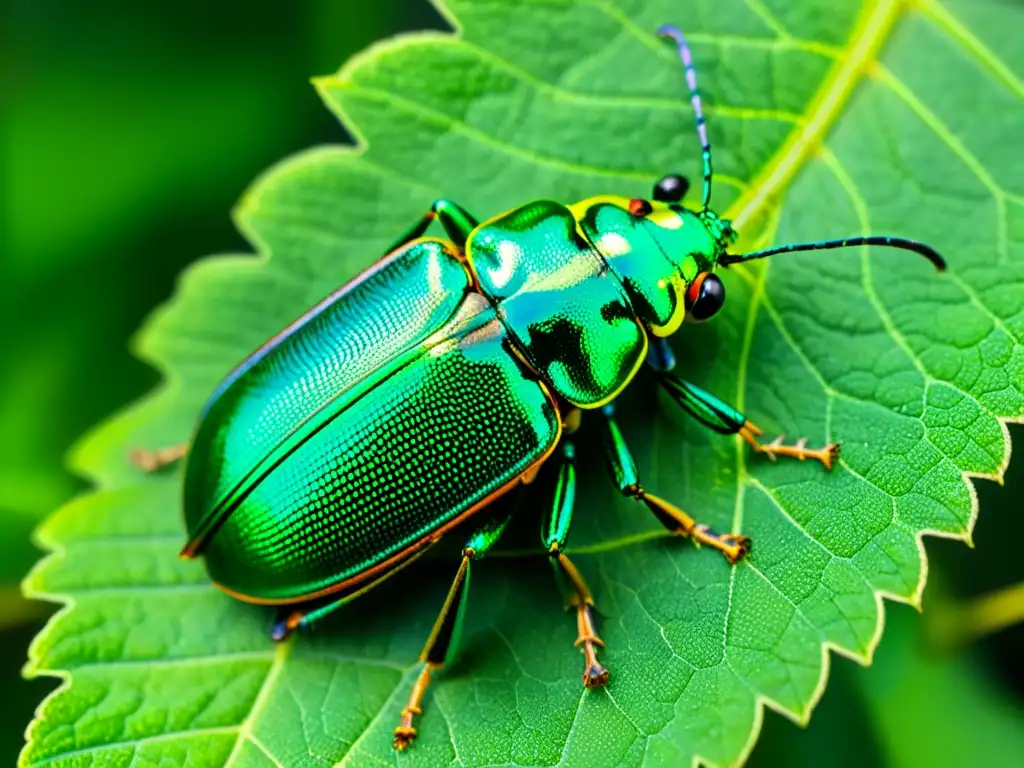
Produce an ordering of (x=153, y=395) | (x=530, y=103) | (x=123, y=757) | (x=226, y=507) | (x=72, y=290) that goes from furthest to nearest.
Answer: (x=72, y=290) < (x=153, y=395) < (x=530, y=103) < (x=226, y=507) < (x=123, y=757)

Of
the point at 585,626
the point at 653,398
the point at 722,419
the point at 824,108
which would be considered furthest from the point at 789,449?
the point at 824,108

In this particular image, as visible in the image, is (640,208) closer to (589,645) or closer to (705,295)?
(705,295)

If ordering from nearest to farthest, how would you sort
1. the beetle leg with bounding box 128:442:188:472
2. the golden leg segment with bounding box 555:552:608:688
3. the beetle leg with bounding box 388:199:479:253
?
the golden leg segment with bounding box 555:552:608:688 → the beetle leg with bounding box 388:199:479:253 → the beetle leg with bounding box 128:442:188:472

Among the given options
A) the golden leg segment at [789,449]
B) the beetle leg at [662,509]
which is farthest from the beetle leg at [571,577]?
the golden leg segment at [789,449]

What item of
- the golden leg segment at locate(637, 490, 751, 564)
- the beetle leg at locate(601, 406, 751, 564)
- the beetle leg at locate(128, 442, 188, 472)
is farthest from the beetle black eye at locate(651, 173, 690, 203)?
the beetle leg at locate(128, 442, 188, 472)

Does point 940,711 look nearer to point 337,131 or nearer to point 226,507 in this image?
point 226,507

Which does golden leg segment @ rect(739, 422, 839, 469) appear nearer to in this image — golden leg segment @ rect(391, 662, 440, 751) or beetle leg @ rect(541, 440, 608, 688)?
beetle leg @ rect(541, 440, 608, 688)

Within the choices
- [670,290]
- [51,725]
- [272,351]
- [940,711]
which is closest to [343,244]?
[272,351]

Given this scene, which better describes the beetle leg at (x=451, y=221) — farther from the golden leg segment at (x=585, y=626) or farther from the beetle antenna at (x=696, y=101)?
the golden leg segment at (x=585, y=626)
